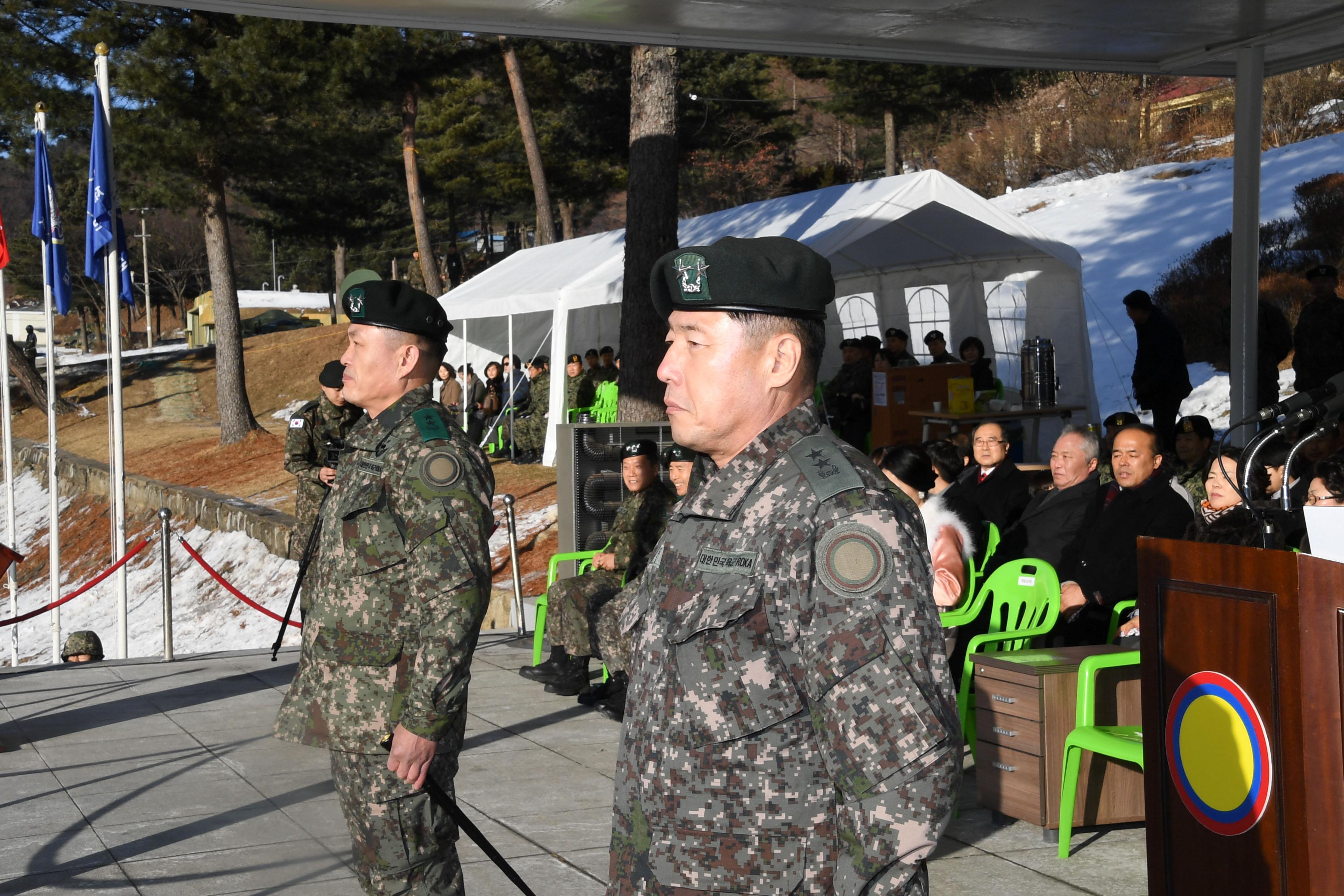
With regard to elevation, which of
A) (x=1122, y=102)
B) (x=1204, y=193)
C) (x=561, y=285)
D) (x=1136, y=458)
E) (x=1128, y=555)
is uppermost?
(x=1122, y=102)

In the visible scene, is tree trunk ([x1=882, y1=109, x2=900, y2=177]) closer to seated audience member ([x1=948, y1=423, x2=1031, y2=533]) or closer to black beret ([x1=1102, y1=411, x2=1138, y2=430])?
black beret ([x1=1102, y1=411, x2=1138, y2=430])

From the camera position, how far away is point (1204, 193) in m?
25.4

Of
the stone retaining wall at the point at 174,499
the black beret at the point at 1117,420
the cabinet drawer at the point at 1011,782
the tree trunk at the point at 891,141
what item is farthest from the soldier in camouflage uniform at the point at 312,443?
the tree trunk at the point at 891,141

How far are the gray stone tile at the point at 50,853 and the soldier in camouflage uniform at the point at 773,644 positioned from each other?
347cm

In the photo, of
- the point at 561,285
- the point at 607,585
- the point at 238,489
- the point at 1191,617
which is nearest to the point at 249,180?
the point at 238,489

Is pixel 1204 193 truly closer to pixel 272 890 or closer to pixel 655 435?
pixel 655 435

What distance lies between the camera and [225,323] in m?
25.0

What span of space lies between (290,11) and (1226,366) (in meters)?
15.5

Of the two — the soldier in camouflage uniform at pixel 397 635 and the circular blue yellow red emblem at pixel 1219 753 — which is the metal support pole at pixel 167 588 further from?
the circular blue yellow red emblem at pixel 1219 753

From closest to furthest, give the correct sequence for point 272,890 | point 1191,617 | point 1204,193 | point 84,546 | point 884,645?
point 884,645
point 1191,617
point 272,890
point 84,546
point 1204,193

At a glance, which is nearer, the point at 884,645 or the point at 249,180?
the point at 884,645

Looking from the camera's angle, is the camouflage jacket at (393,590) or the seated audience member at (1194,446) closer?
the camouflage jacket at (393,590)

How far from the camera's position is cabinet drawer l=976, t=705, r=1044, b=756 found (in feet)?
14.8

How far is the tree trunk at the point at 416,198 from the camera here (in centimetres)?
3077
